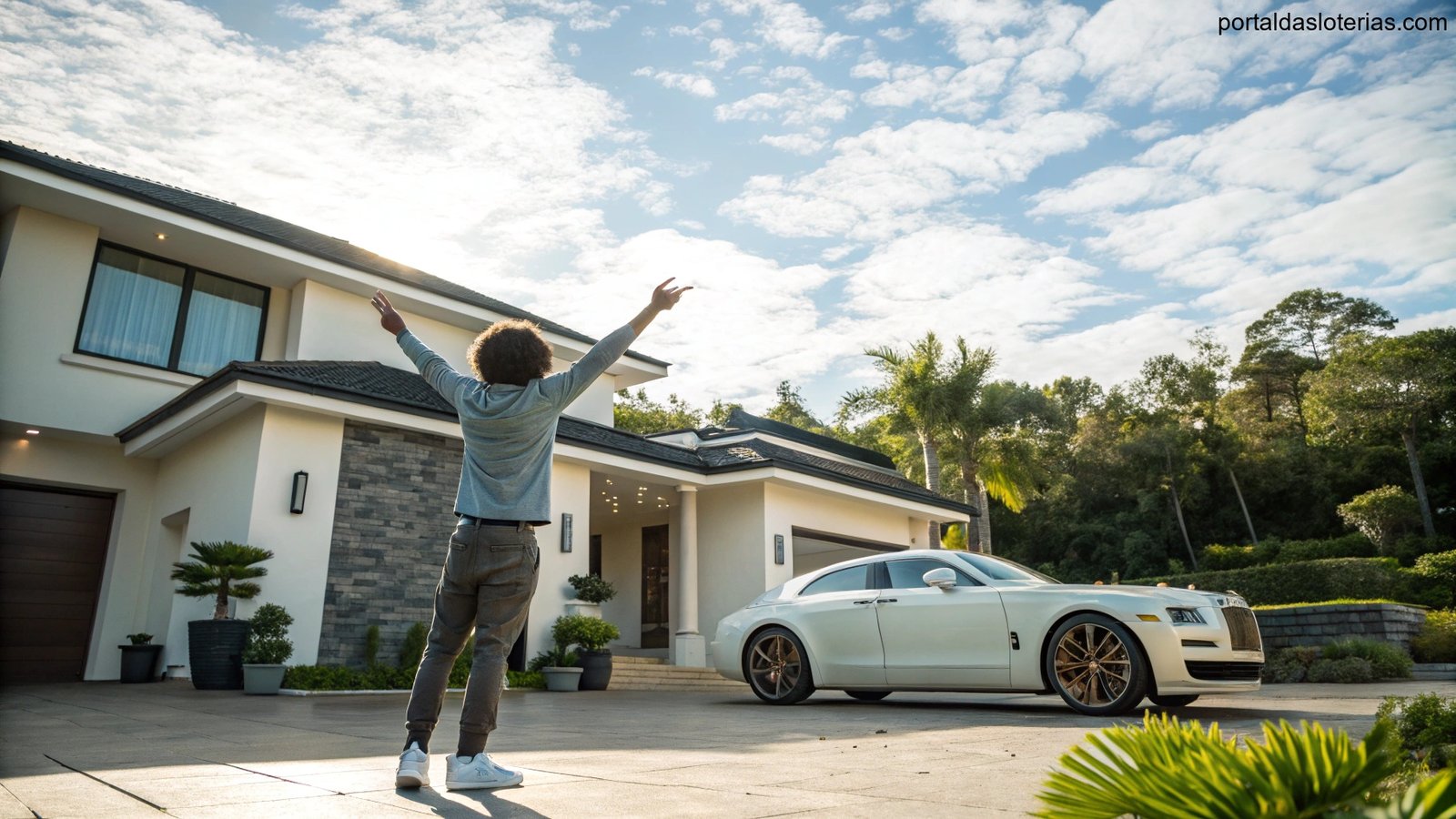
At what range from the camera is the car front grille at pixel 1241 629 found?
20.1 ft

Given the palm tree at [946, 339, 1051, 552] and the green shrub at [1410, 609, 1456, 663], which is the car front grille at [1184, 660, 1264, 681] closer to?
the green shrub at [1410, 609, 1456, 663]

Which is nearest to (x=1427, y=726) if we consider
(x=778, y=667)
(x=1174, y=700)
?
(x=1174, y=700)

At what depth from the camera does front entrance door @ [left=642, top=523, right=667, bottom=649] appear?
1719cm

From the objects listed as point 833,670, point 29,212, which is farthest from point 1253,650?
point 29,212

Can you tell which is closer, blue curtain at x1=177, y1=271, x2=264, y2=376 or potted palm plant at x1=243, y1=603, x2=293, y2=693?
potted palm plant at x1=243, y1=603, x2=293, y2=693

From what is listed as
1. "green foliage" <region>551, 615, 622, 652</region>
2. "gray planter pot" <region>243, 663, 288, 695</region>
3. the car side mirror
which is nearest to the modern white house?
"green foliage" <region>551, 615, 622, 652</region>

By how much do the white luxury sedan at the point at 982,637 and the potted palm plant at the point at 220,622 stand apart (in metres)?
5.22

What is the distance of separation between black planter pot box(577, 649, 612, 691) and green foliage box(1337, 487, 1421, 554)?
30586 millimetres

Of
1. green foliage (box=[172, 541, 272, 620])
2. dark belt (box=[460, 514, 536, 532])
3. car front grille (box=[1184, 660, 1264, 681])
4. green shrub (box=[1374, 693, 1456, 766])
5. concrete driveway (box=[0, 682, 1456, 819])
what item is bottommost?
concrete driveway (box=[0, 682, 1456, 819])

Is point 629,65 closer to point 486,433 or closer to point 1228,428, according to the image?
point 486,433

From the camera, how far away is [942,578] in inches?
277

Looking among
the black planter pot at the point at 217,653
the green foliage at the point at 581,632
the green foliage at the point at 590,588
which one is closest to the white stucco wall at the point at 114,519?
the black planter pot at the point at 217,653

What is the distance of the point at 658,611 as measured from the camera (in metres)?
17.3

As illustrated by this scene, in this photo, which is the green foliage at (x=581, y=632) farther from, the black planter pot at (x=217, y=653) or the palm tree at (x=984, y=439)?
the palm tree at (x=984, y=439)
